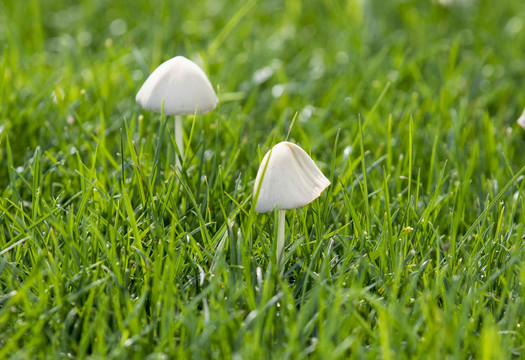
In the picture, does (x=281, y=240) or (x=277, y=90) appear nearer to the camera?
(x=281, y=240)

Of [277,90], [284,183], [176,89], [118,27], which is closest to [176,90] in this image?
[176,89]

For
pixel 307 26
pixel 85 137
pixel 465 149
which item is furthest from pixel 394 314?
pixel 307 26

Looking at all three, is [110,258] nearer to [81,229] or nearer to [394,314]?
[81,229]

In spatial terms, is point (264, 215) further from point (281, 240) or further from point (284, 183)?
point (284, 183)

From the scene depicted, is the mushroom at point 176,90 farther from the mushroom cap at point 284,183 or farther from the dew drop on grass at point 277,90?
the dew drop on grass at point 277,90

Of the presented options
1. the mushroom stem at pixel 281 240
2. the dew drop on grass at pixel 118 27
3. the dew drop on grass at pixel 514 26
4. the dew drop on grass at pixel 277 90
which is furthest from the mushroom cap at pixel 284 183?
the dew drop on grass at pixel 514 26

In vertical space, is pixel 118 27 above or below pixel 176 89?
above

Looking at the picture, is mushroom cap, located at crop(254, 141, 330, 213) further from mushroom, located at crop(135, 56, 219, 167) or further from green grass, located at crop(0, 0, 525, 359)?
mushroom, located at crop(135, 56, 219, 167)
